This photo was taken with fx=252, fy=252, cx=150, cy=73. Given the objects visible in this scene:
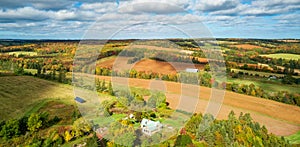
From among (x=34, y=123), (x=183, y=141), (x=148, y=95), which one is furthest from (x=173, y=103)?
(x=34, y=123)

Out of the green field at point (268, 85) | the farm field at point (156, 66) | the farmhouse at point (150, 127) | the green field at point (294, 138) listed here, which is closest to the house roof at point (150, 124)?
the farmhouse at point (150, 127)

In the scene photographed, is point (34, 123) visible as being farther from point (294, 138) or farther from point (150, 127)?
point (294, 138)

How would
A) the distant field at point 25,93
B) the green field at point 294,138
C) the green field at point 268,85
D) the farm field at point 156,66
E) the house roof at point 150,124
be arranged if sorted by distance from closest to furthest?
the green field at point 294,138, the house roof at point 150,124, the distant field at point 25,93, the green field at point 268,85, the farm field at point 156,66

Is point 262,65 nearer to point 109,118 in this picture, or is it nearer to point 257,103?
point 257,103

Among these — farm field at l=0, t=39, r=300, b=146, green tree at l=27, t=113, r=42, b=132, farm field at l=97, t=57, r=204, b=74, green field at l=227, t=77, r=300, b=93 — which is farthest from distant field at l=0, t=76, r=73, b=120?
green field at l=227, t=77, r=300, b=93

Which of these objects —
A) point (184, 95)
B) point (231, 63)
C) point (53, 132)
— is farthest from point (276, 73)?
point (53, 132)

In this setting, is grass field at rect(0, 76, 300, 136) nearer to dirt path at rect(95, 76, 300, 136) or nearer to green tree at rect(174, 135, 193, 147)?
dirt path at rect(95, 76, 300, 136)

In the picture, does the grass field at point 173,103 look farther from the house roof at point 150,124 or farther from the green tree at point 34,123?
the house roof at point 150,124
